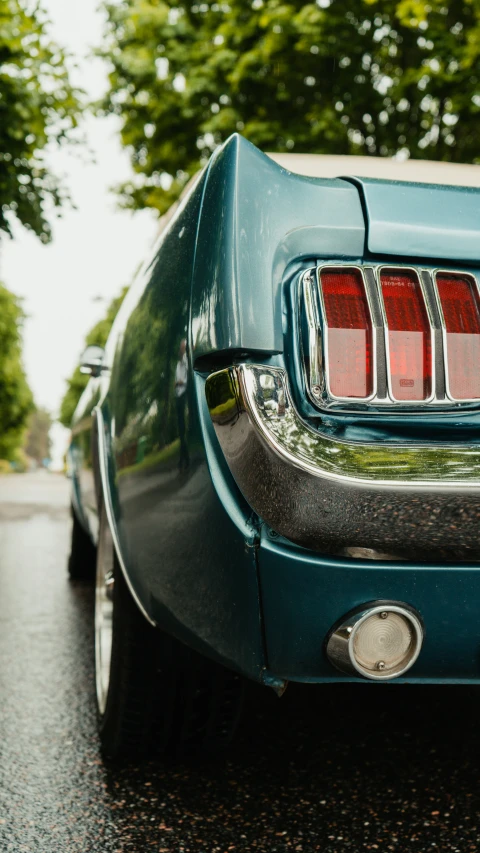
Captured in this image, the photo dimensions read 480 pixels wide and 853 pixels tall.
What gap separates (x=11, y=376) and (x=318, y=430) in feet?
166

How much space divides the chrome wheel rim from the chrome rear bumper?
116 cm

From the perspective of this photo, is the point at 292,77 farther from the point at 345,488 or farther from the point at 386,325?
the point at 345,488

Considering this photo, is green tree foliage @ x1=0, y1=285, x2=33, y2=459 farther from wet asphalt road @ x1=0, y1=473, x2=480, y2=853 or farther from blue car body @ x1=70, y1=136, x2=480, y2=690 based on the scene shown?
blue car body @ x1=70, y1=136, x2=480, y2=690

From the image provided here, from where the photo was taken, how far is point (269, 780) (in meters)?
2.55

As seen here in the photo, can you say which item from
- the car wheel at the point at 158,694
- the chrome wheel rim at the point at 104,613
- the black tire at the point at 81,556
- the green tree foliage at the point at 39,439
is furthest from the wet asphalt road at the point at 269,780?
the green tree foliage at the point at 39,439

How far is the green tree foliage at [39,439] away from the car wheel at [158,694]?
15755 centimetres

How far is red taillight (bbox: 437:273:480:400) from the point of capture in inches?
73.0

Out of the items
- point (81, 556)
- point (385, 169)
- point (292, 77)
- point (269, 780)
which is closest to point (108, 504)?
point (269, 780)

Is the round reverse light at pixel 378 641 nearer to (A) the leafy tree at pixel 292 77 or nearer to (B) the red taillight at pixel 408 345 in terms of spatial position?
(B) the red taillight at pixel 408 345

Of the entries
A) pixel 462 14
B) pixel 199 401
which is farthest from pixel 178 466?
pixel 462 14

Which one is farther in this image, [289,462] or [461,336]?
[461,336]

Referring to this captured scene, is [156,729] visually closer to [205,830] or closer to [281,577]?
[205,830]

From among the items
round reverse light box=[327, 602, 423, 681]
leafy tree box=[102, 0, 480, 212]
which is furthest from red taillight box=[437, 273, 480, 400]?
leafy tree box=[102, 0, 480, 212]

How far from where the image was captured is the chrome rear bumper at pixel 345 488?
166 cm
